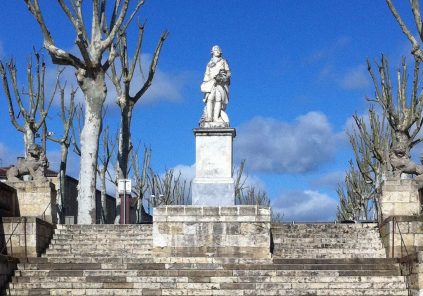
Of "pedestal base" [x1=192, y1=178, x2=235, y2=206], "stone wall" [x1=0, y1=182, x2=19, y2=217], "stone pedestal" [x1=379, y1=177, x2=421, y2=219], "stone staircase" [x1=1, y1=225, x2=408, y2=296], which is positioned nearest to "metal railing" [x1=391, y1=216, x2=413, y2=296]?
"stone staircase" [x1=1, y1=225, x2=408, y2=296]

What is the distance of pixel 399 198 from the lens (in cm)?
2488

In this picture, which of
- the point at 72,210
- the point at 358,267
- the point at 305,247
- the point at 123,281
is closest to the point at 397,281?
the point at 358,267

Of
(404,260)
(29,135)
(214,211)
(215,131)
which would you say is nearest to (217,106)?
(215,131)

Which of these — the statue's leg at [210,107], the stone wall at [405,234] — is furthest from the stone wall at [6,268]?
the stone wall at [405,234]

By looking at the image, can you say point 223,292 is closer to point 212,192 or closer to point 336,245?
point 336,245

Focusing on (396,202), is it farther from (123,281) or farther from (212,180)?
(123,281)

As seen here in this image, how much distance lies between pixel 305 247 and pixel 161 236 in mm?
3979

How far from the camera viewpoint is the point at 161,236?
23.5 meters

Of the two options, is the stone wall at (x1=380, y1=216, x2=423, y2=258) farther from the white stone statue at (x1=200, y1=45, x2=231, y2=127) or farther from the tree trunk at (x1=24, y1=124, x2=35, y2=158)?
the tree trunk at (x1=24, y1=124, x2=35, y2=158)

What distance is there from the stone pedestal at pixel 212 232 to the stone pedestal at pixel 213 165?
1991mm

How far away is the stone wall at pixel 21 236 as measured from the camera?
Result: 2281 centimetres

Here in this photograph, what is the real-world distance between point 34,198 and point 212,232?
19.5 ft

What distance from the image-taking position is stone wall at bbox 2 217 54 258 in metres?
22.8

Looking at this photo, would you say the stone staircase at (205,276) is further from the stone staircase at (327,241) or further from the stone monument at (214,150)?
the stone monument at (214,150)
